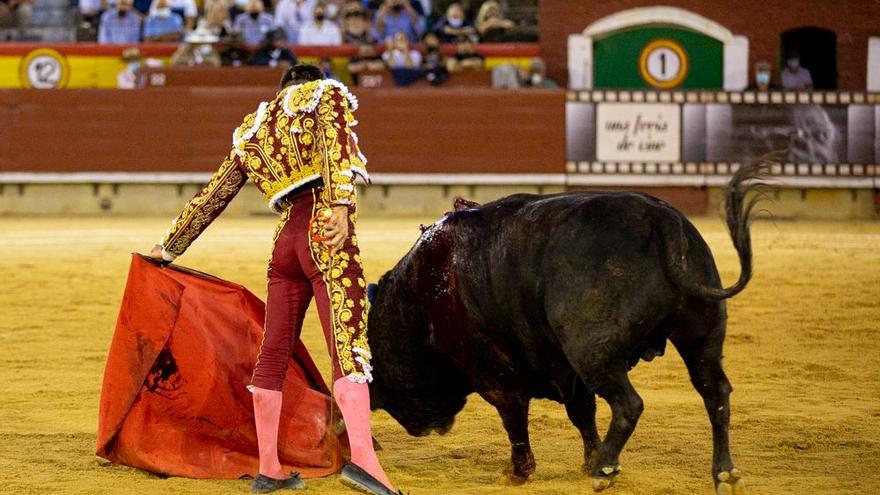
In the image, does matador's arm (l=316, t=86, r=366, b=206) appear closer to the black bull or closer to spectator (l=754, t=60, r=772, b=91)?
the black bull

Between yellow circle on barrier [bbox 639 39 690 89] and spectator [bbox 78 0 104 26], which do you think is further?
spectator [bbox 78 0 104 26]

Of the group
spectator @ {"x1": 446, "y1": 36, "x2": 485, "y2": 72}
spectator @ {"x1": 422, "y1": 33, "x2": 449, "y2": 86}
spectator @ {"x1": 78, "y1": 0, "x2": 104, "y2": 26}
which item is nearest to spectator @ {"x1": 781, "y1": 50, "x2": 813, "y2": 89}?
spectator @ {"x1": 446, "y1": 36, "x2": 485, "y2": 72}

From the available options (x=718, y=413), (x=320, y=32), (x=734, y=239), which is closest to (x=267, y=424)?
(x=718, y=413)

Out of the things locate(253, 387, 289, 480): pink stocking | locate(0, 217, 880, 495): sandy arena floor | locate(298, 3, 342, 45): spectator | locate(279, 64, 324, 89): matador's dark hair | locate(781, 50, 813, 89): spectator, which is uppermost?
locate(298, 3, 342, 45): spectator

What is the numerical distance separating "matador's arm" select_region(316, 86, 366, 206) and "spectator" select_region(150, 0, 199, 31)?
12013 mm

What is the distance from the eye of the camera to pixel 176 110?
14.4 m

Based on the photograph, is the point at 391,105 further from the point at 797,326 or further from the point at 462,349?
the point at 462,349

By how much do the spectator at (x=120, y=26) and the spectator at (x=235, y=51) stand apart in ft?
3.94

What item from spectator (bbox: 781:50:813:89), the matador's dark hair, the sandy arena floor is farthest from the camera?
spectator (bbox: 781:50:813:89)

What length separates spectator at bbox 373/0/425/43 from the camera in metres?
14.9

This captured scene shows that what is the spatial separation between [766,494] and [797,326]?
11.8ft

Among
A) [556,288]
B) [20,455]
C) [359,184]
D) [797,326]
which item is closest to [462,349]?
[556,288]

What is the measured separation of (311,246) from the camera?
3797mm

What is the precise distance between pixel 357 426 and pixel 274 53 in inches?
440
